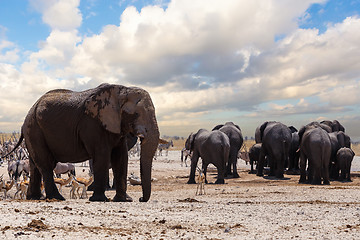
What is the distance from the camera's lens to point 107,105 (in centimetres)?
1066

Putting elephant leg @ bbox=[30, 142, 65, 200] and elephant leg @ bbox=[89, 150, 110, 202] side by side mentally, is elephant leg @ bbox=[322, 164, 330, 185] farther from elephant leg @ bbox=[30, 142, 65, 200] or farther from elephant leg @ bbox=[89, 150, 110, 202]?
elephant leg @ bbox=[30, 142, 65, 200]

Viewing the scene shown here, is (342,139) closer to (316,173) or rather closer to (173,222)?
(316,173)

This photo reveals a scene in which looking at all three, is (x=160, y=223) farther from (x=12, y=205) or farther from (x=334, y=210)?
(x=334, y=210)

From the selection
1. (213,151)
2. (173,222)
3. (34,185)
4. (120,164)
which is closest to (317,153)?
(213,151)

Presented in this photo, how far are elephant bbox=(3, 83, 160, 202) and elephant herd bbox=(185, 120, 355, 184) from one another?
9746mm

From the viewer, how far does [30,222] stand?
262 inches

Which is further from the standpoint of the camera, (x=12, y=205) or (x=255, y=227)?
(x=12, y=205)

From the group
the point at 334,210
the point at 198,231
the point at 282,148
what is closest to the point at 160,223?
the point at 198,231

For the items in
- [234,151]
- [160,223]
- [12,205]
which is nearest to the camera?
[160,223]

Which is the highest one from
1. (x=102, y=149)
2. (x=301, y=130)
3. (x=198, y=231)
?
(x=301, y=130)

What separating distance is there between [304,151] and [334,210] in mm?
11346

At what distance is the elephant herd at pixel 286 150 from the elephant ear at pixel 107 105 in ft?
33.8

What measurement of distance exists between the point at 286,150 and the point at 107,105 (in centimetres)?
1521

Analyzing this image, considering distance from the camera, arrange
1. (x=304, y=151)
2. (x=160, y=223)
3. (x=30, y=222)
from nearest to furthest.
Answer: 1. (x=30, y=222)
2. (x=160, y=223)
3. (x=304, y=151)
